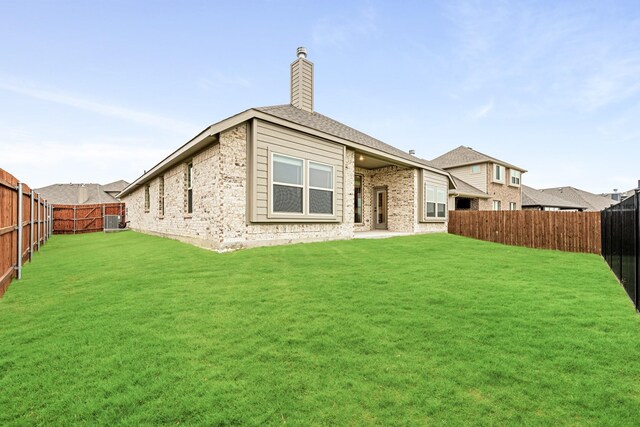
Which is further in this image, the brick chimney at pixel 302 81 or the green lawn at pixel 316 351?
the brick chimney at pixel 302 81

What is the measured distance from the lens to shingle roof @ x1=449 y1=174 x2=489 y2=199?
873 inches

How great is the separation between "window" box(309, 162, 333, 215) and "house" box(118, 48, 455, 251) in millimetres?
35

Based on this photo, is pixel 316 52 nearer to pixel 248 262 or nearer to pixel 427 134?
pixel 248 262

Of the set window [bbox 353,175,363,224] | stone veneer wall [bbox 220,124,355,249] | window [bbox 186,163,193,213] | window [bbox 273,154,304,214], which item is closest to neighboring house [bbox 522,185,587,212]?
window [bbox 353,175,363,224]

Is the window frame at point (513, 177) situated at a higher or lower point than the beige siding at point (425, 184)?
higher

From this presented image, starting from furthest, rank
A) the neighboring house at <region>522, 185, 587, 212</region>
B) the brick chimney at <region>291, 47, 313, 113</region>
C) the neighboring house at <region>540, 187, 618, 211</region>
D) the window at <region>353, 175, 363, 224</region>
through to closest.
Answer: the neighboring house at <region>540, 187, 618, 211</region> → the neighboring house at <region>522, 185, 587, 212</region> → the window at <region>353, 175, 363, 224</region> → the brick chimney at <region>291, 47, 313, 113</region>

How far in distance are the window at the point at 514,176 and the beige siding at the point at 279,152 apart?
974 inches

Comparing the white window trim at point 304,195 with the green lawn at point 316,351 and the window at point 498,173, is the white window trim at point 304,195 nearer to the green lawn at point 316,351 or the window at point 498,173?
the green lawn at point 316,351

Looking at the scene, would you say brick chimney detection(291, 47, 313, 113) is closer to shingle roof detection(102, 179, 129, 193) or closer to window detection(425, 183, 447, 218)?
→ window detection(425, 183, 447, 218)

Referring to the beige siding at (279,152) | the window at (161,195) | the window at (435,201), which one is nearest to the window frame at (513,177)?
the window at (435,201)

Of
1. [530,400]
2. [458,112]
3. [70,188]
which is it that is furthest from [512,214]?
[70,188]

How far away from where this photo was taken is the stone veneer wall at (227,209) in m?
8.41

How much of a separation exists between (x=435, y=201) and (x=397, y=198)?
8.63 feet

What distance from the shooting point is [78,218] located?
71.8 feet
